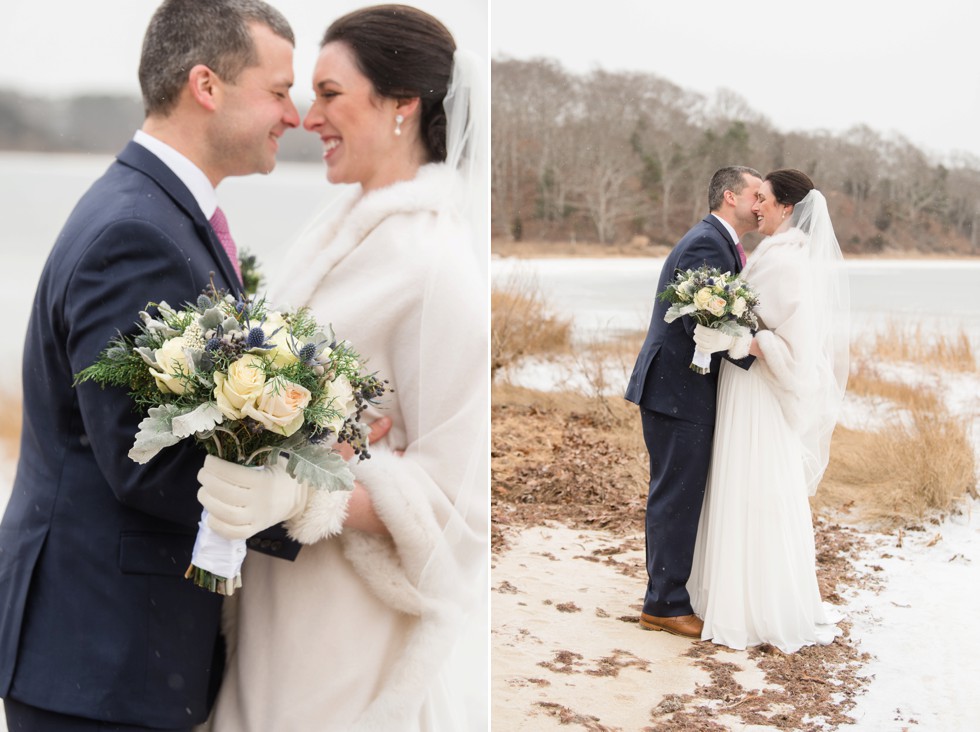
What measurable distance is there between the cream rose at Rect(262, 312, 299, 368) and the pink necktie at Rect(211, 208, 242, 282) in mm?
481

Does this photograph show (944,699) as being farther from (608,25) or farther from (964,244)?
(608,25)

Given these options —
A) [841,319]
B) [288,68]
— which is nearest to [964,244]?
[841,319]

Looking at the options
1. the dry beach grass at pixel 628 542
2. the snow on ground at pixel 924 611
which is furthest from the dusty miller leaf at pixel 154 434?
the snow on ground at pixel 924 611

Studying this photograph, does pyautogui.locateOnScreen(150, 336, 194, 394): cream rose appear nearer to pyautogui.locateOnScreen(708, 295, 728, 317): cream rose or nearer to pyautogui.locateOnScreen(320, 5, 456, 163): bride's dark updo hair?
pyautogui.locateOnScreen(320, 5, 456, 163): bride's dark updo hair

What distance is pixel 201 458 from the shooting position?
1.88 m

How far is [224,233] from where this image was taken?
232 cm

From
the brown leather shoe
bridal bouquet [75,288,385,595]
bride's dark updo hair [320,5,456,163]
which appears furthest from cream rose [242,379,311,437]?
the brown leather shoe

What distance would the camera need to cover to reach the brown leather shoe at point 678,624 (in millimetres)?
3152

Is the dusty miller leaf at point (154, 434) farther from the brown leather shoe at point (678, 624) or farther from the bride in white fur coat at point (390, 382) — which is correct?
the brown leather shoe at point (678, 624)

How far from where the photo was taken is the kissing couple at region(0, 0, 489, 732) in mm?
1906

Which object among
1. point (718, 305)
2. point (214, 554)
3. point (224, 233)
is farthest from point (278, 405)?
point (718, 305)

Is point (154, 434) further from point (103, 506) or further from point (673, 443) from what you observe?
point (673, 443)

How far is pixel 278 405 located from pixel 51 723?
34.3 inches

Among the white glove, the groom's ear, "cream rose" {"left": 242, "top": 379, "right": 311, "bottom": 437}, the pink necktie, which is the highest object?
the groom's ear
